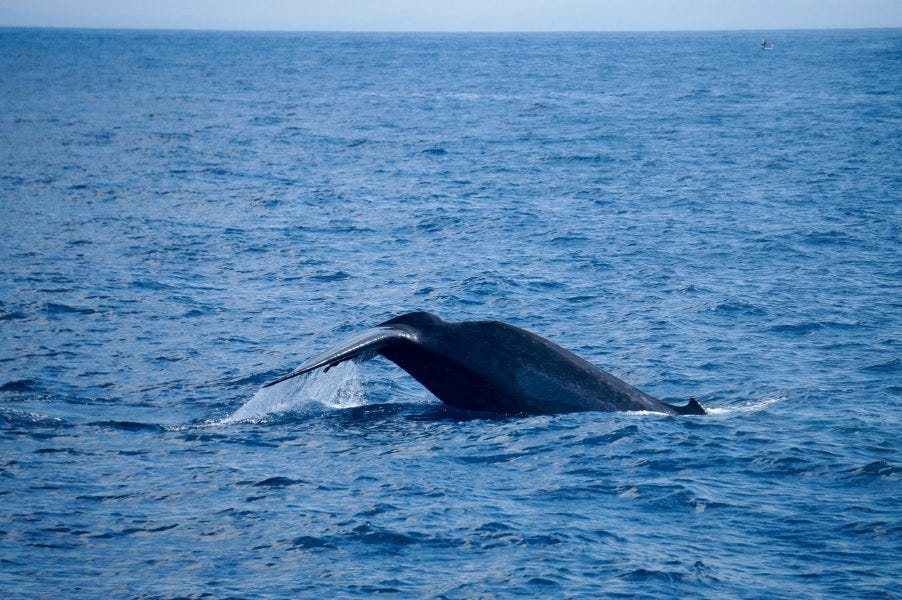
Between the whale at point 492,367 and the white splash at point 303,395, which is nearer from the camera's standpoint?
the whale at point 492,367

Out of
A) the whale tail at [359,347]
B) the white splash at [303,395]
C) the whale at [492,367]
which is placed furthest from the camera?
the white splash at [303,395]

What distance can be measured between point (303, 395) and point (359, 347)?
3559 millimetres

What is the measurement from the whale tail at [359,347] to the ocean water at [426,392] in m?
1.50

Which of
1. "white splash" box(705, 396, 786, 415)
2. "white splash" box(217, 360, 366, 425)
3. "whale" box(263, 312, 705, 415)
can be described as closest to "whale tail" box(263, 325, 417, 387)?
"whale" box(263, 312, 705, 415)

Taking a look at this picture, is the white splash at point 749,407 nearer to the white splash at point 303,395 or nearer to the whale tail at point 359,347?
the white splash at point 303,395

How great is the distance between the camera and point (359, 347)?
1133 cm

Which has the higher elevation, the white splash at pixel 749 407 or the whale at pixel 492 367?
the whale at pixel 492 367

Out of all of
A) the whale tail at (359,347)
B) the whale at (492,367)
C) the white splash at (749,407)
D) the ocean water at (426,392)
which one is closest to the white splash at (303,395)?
the ocean water at (426,392)

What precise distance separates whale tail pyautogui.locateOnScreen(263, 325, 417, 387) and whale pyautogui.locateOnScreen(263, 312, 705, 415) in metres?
0.01

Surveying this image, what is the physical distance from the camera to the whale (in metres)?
12.1

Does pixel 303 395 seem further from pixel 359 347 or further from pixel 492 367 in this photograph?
pixel 359 347

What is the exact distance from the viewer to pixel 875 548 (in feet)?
34.1

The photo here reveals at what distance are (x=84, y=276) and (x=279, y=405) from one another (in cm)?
1008

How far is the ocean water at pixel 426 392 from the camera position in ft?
33.5
